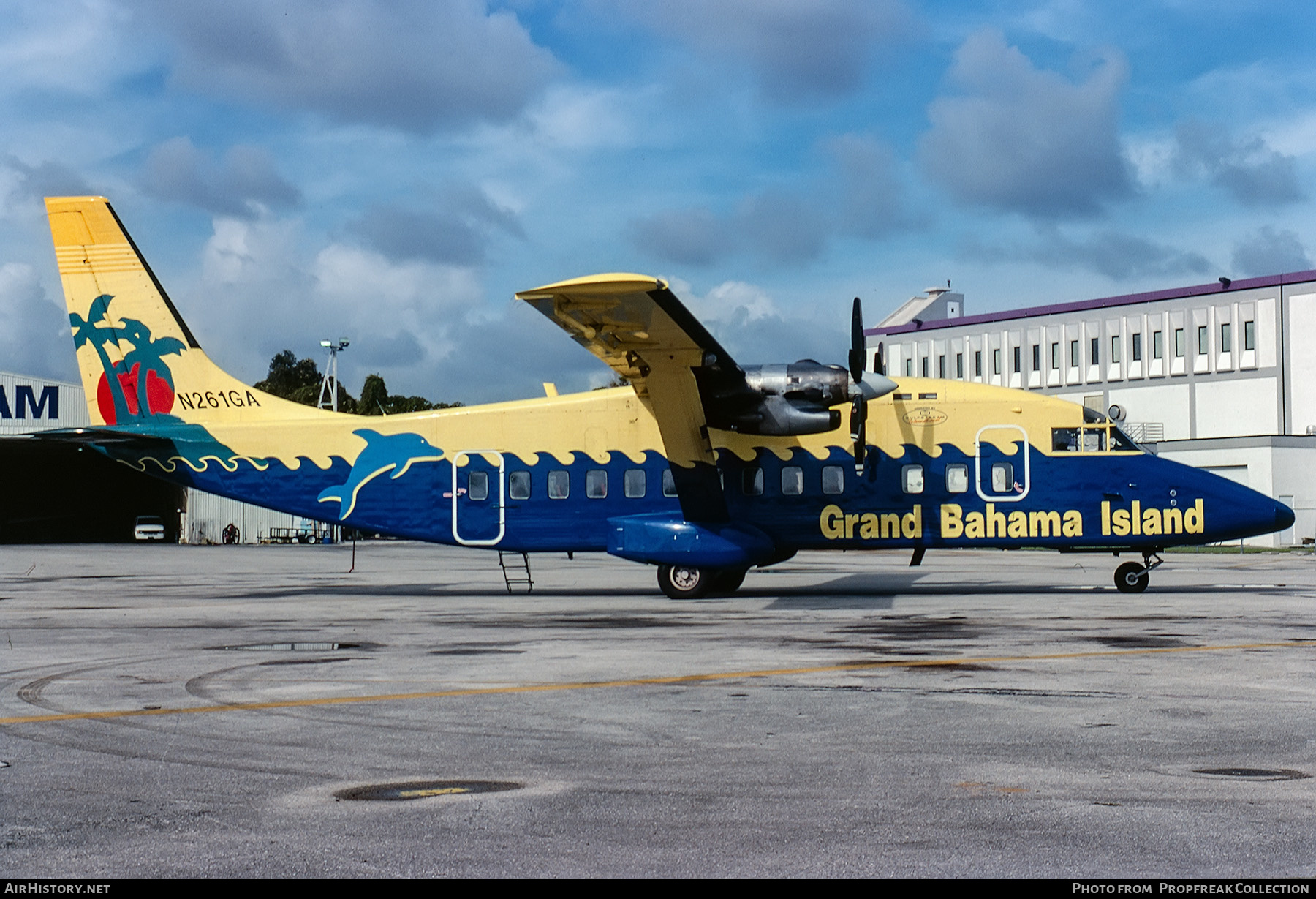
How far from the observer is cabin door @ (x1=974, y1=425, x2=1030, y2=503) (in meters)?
24.0

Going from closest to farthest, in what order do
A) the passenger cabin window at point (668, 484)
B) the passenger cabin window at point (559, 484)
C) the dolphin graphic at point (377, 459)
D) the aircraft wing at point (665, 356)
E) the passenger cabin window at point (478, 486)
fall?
the aircraft wing at point (665, 356) → the passenger cabin window at point (668, 484) → the passenger cabin window at point (559, 484) → the passenger cabin window at point (478, 486) → the dolphin graphic at point (377, 459)

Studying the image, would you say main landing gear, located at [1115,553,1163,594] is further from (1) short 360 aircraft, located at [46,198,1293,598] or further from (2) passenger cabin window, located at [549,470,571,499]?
(2) passenger cabin window, located at [549,470,571,499]

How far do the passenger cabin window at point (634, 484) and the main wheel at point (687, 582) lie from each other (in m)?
1.68

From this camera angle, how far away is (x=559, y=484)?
83.1ft

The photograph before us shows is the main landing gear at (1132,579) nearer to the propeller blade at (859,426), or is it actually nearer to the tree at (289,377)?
the propeller blade at (859,426)

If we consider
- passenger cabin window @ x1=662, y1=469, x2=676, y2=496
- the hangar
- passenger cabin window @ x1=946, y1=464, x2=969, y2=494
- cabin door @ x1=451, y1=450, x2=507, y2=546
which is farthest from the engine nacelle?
the hangar

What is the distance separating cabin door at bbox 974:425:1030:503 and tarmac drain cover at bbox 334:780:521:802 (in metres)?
18.4

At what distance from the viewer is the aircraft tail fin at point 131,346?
25.8 metres

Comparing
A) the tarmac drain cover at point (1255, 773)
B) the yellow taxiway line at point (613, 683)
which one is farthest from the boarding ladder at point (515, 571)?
the tarmac drain cover at point (1255, 773)

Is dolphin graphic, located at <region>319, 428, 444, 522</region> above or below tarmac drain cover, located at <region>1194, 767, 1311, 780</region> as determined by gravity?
above

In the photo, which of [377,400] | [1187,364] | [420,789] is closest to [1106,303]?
[1187,364]

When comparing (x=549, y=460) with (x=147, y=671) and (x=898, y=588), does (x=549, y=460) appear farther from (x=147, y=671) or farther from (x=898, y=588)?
(x=147, y=671)

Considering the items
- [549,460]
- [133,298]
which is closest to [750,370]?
[549,460]

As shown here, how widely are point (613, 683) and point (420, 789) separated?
464 cm
